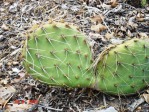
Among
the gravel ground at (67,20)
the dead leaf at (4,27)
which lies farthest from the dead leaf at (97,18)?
the dead leaf at (4,27)

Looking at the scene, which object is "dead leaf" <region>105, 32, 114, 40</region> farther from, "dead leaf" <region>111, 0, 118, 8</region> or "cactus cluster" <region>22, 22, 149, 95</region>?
"cactus cluster" <region>22, 22, 149, 95</region>

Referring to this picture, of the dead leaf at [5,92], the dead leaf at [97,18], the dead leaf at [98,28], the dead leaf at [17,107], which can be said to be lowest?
the dead leaf at [17,107]

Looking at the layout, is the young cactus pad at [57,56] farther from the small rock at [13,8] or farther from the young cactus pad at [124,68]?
the small rock at [13,8]

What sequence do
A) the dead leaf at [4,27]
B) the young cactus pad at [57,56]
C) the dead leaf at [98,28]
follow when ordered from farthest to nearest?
the dead leaf at [4,27], the dead leaf at [98,28], the young cactus pad at [57,56]

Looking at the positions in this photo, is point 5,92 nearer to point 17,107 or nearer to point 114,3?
point 17,107

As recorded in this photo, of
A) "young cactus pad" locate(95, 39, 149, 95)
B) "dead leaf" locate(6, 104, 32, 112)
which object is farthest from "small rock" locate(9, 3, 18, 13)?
"young cactus pad" locate(95, 39, 149, 95)

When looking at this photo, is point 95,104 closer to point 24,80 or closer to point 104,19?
point 24,80

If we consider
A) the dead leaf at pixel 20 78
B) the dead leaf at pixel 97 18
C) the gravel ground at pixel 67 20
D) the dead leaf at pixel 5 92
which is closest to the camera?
the gravel ground at pixel 67 20
